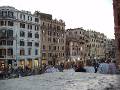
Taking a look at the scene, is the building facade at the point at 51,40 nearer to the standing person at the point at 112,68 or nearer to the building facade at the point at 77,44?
the building facade at the point at 77,44

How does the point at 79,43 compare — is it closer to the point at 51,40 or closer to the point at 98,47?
the point at 51,40

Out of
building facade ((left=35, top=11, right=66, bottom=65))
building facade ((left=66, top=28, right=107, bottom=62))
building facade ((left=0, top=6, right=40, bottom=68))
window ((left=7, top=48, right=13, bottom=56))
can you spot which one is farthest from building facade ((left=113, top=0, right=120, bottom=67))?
building facade ((left=66, top=28, right=107, bottom=62))

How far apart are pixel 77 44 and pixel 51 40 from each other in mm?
6984

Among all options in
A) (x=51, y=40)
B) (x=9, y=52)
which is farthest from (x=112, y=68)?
(x=51, y=40)

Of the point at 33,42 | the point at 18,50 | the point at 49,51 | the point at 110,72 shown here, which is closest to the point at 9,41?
the point at 18,50

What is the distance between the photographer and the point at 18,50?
36875 millimetres

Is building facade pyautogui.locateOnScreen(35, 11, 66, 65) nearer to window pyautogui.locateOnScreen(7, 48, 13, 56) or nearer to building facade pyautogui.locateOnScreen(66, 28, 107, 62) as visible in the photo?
building facade pyautogui.locateOnScreen(66, 28, 107, 62)

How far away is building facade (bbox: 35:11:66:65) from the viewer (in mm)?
41750

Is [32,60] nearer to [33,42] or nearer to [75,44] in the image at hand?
[33,42]

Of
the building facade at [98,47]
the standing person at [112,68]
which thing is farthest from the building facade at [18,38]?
the standing person at [112,68]

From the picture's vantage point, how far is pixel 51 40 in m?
43.4

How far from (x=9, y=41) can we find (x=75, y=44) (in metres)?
14.6

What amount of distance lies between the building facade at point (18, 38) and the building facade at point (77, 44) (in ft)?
26.7

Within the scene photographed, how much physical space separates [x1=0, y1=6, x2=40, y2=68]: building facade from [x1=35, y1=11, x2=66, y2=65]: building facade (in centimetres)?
129
